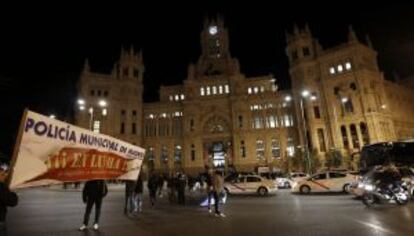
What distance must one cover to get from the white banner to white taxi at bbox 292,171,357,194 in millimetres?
16981

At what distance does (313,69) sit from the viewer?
198 feet

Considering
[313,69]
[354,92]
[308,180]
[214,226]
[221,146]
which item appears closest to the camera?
[214,226]

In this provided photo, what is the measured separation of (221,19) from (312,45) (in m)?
34.9

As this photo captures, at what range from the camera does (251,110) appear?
220ft

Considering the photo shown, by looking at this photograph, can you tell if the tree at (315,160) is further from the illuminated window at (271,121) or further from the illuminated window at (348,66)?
the illuminated window at (348,66)

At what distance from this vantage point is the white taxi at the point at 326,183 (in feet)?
69.4

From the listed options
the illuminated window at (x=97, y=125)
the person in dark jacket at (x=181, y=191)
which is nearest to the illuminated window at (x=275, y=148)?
the illuminated window at (x=97, y=125)

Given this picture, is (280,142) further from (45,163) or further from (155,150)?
(45,163)

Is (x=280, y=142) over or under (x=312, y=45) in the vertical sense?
under

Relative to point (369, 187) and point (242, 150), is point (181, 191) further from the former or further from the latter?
point (242, 150)

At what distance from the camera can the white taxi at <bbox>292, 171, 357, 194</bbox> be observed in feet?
69.4

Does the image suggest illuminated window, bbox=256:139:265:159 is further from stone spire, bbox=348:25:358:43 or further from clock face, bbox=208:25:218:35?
clock face, bbox=208:25:218:35

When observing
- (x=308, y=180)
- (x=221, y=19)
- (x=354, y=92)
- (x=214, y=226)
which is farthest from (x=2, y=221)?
(x=221, y=19)

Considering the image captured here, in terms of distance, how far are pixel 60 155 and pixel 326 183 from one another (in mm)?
20012
